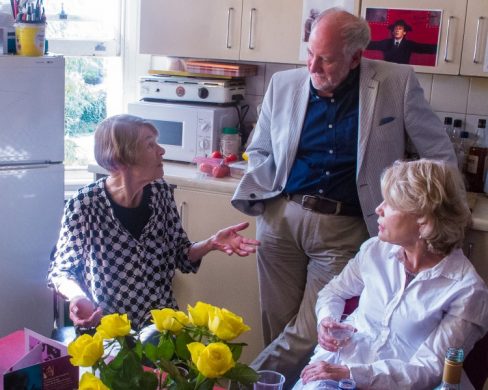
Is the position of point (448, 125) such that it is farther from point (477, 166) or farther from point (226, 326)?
point (226, 326)

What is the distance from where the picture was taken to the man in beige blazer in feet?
7.84

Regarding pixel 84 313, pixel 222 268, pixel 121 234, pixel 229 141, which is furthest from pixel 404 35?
pixel 84 313

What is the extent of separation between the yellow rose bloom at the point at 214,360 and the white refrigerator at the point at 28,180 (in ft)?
6.16

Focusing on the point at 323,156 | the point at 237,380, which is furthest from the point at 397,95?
the point at 237,380

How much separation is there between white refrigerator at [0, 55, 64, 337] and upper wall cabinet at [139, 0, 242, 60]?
574mm

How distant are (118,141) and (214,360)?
115 cm

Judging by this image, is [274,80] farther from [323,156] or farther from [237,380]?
[237,380]

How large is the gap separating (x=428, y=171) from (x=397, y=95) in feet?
2.01

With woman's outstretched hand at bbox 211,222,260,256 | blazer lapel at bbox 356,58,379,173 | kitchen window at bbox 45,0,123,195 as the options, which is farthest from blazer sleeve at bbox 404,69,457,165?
kitchen window at bbox 45,0,123,195

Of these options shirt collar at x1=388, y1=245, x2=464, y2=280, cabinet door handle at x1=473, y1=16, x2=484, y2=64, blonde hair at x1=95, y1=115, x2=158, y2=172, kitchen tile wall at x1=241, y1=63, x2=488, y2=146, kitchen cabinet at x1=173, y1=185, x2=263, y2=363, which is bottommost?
kitchen cabinet at x1=173, y1=185, x2=263, y2=363

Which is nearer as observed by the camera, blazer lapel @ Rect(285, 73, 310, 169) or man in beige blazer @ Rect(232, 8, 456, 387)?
man in beige blazer @ Rect(232, 8, 456, 387)

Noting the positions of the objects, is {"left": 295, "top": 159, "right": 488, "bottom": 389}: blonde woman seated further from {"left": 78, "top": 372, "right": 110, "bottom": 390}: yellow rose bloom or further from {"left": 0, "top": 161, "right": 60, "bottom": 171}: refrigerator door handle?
{"left": 0, "top": 161, "right": 60, "bottom": 171}: refrigerator door handle

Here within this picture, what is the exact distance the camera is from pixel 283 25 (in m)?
3.11

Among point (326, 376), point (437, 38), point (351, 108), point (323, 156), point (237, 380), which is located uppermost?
point (437, 38)
